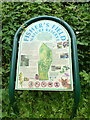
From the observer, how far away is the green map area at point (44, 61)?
220 cm

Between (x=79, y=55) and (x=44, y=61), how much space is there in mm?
1163

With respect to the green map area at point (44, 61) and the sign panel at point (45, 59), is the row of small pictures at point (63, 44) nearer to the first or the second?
the sign panel at point (45, 59)

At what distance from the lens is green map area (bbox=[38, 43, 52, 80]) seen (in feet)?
7.22

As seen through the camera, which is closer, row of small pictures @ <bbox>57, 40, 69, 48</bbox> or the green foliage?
row of small pictures @ <bbox>57, 40, 69, 48</bbox>

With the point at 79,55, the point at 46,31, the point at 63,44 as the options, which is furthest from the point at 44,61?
the point at 79,55

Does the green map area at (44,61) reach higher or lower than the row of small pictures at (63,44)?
lower

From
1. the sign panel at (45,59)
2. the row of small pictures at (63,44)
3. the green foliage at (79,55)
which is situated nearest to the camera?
the sign panel at (45,59)

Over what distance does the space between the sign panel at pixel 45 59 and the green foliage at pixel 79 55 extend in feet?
2.05

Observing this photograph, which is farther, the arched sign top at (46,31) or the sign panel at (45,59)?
the arched sign top at (46,31)

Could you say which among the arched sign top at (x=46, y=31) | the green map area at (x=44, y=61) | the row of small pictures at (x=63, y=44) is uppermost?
the arched sign top at (x=46, y=31)

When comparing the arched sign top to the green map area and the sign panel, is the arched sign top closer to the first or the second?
the sign panel

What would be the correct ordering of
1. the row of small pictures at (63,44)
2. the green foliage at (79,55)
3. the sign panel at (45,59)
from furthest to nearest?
the green foliage at (79,55)
the row of small pictures at (63,44)
the sign panel at (45,59)

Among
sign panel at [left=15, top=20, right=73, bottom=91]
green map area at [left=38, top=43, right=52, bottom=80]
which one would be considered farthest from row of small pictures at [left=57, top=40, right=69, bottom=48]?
green map area at [left=38, top=43, right=52, bottom=80]

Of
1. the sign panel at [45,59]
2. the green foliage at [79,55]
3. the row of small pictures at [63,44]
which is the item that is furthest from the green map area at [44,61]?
the green foliage at [79,55]
